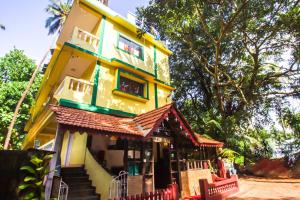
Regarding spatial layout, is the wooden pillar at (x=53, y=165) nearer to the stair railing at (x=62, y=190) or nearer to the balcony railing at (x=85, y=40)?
the stair railing at (x=62, y=190)

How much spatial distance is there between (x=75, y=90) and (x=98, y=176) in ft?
14.6

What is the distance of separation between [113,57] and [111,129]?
19.3 feet

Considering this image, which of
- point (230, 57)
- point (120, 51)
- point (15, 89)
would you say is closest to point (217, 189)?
point (120, 51)

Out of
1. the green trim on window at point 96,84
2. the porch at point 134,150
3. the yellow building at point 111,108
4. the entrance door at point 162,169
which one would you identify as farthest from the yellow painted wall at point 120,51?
the entrance door at point 162,169

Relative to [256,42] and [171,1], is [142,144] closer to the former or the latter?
[171,1]

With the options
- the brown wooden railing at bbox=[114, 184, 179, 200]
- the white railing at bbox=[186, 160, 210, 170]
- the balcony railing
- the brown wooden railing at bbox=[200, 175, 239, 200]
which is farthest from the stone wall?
the balcony railing

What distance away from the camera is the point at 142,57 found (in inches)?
541

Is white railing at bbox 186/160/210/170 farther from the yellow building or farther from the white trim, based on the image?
the white trim

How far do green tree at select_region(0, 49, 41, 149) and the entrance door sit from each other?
20.0 metres

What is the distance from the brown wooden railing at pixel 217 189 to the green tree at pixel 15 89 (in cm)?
2289

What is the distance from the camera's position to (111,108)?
419 inches

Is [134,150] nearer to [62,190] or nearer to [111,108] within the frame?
[62,190]

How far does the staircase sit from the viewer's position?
25.2 ft

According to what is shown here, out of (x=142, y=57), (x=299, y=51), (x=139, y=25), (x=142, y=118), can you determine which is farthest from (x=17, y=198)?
(x=299, y=51)
